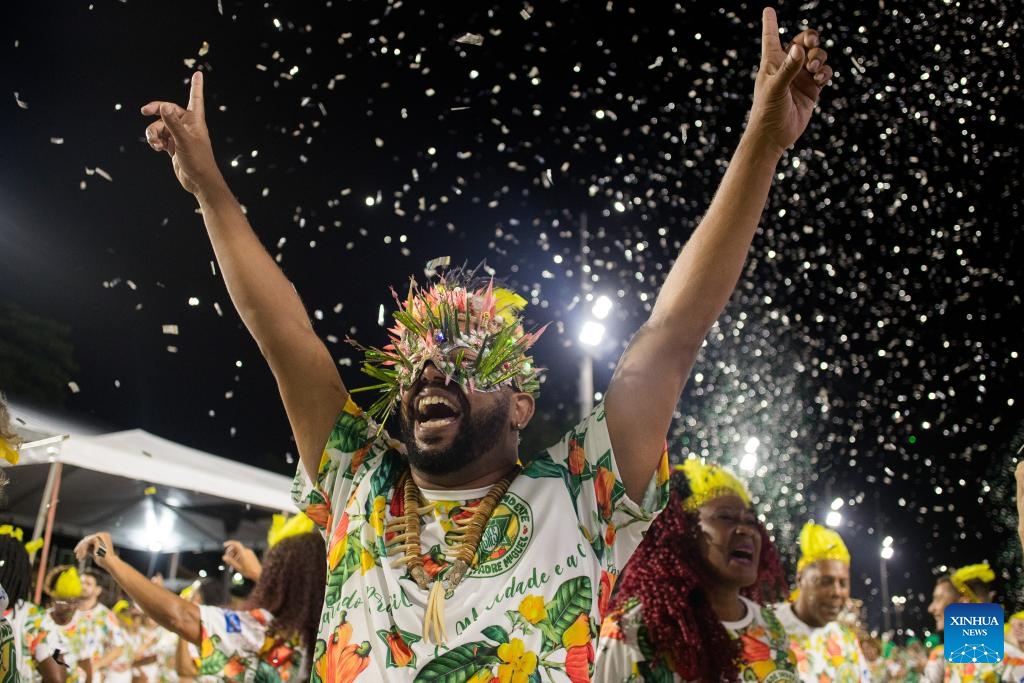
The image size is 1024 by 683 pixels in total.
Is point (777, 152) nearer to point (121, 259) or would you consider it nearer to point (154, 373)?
point (121, 259)

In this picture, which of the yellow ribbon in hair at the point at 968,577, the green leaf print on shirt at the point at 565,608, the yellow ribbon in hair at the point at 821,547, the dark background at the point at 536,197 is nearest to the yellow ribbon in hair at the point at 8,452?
the dark background at the point at 536,197

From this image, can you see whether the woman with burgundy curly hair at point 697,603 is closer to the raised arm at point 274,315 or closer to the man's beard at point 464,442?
the man's beard at point 464,442

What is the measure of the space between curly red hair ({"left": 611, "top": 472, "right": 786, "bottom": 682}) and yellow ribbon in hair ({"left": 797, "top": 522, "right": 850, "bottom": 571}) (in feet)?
7.91

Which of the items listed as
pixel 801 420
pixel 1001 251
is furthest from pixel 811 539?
pixel 801 420

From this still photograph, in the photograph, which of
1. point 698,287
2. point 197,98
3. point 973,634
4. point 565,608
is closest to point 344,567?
point 565,608

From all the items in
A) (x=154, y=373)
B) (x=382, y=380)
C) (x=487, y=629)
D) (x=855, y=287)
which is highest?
(x=855, y=287)

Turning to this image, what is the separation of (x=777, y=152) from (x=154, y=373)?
36.8 feet

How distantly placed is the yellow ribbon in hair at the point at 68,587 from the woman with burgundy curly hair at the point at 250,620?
13.9 ft

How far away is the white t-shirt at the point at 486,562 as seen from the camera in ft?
7.38

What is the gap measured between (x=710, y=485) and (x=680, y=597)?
672mm

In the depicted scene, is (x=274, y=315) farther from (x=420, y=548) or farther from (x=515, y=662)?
(x=515, y=662)

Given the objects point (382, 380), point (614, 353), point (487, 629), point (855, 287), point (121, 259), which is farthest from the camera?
point (614, 353)

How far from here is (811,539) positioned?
24.7ft

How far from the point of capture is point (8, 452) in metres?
3.19
